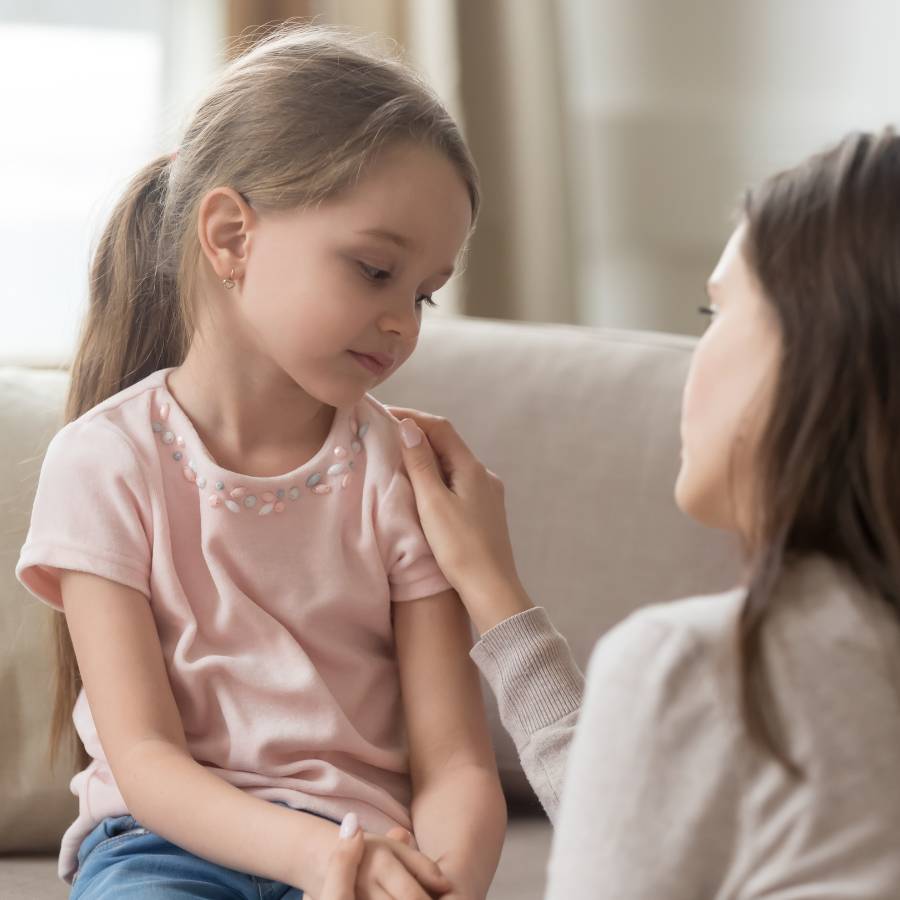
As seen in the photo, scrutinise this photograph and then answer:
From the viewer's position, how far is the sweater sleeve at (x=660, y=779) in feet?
2.24

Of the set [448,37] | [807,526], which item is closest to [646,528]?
[807,526]

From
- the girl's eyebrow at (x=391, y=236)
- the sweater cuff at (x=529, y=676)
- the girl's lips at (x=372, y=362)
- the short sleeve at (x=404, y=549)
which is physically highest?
the girl's eyebrow at (x=391, y=236)

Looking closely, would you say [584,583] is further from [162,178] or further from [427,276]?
[162,178]

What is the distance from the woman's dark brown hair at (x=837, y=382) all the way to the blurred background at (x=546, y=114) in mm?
1529

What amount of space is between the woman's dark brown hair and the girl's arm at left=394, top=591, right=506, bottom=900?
18.8 inches

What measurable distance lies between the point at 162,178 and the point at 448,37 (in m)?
1.18

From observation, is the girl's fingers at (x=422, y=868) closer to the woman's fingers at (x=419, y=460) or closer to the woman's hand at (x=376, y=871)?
the woman's hand at (x=376, y=871)

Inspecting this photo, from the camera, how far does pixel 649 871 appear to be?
2.26 feet

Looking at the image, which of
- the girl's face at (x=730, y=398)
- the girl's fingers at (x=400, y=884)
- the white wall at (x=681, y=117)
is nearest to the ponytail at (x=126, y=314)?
the girl's fingers at (x=400, y=884)

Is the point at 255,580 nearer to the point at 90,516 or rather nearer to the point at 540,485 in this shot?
the point at 90,516

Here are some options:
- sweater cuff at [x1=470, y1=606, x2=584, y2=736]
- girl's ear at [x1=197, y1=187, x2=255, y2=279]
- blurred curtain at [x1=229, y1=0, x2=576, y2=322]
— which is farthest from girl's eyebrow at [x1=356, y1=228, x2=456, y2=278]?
blurred curtain at [x1=229, y1=0, x2=576, y2=322]

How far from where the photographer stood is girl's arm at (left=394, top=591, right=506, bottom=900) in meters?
1.13

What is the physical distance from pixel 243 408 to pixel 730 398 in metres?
0.55

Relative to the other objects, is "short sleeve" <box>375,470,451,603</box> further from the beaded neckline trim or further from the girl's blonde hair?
the girl's blonde hair
